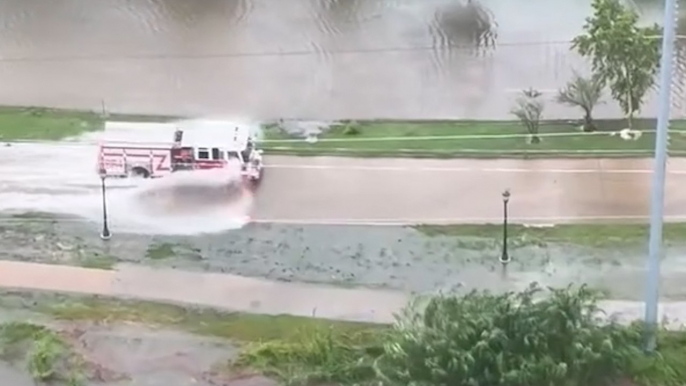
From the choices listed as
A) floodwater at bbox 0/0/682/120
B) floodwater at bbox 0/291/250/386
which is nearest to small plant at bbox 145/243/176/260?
floodwater at bbox 0/291/250/386

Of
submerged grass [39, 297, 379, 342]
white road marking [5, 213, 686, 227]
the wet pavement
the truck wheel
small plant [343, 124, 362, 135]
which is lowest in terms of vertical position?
submerged grass [39, 297, 379, 342]

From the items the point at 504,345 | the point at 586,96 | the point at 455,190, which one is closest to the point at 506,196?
the point at 455,190

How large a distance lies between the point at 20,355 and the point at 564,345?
14.9 feet

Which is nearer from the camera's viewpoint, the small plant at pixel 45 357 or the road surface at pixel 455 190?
the small plant at pixel 45 357

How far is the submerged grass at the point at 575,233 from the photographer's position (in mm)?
12930

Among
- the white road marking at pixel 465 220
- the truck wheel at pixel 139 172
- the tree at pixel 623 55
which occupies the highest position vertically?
the tree at pixel 623 55

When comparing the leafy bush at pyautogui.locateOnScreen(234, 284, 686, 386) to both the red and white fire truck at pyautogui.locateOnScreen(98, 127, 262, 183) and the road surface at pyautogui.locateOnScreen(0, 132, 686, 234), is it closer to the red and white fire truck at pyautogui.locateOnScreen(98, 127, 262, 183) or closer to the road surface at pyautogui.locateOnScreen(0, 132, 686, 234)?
the road surface at pyautogui.locateOnScreen(0, 132, 686, 234)

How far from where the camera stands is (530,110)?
647 inches

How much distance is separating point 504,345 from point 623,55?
6976 mm

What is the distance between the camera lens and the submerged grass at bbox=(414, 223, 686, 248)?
12.9 metres

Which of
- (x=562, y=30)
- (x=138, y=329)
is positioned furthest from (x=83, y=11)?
(x=138, y=329)

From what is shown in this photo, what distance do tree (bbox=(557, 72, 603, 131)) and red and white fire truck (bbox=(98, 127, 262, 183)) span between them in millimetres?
4406

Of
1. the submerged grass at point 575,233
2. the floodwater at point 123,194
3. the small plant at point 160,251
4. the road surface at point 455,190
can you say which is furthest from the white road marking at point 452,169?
the small plant at point 160,251

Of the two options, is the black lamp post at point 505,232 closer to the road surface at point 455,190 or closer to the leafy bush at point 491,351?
the road surface at point 455,190
